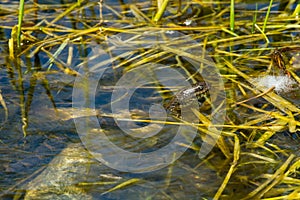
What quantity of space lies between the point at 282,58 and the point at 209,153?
0.74m

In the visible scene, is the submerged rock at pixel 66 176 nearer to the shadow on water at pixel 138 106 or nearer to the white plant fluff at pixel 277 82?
the shadow on water at pixel 138 106

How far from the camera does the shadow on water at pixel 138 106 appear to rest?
1.63 meters

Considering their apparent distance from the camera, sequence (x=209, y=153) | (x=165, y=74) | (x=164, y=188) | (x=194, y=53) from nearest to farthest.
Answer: (x=164, y=188), (x=209, y=153), (x=165, y=74), (x=194, y=53)

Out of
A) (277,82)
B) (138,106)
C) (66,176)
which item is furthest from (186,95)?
(66,176)

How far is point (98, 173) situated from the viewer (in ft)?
5.49

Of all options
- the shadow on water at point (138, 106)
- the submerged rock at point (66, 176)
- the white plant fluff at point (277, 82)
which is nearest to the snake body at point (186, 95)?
the shadow on water at point (138, 106)

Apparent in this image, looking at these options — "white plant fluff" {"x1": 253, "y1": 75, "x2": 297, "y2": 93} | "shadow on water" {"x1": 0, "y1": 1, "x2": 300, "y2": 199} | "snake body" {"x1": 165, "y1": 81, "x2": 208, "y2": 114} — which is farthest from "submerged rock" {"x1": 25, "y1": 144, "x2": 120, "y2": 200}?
"white plant fluff" {"x1": 253, "y1": 75, "x2": 297, "y2": 93}

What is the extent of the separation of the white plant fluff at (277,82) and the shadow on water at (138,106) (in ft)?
0.10

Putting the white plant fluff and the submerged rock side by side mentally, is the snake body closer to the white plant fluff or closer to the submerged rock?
the white plant fluff

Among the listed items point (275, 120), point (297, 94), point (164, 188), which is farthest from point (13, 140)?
point (297, 94)

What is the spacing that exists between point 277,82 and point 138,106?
0.62 metres

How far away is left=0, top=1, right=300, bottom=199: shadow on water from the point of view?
1.63m

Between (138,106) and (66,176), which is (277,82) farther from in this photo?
(66,176)

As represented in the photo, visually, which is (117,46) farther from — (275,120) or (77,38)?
(275,120)
